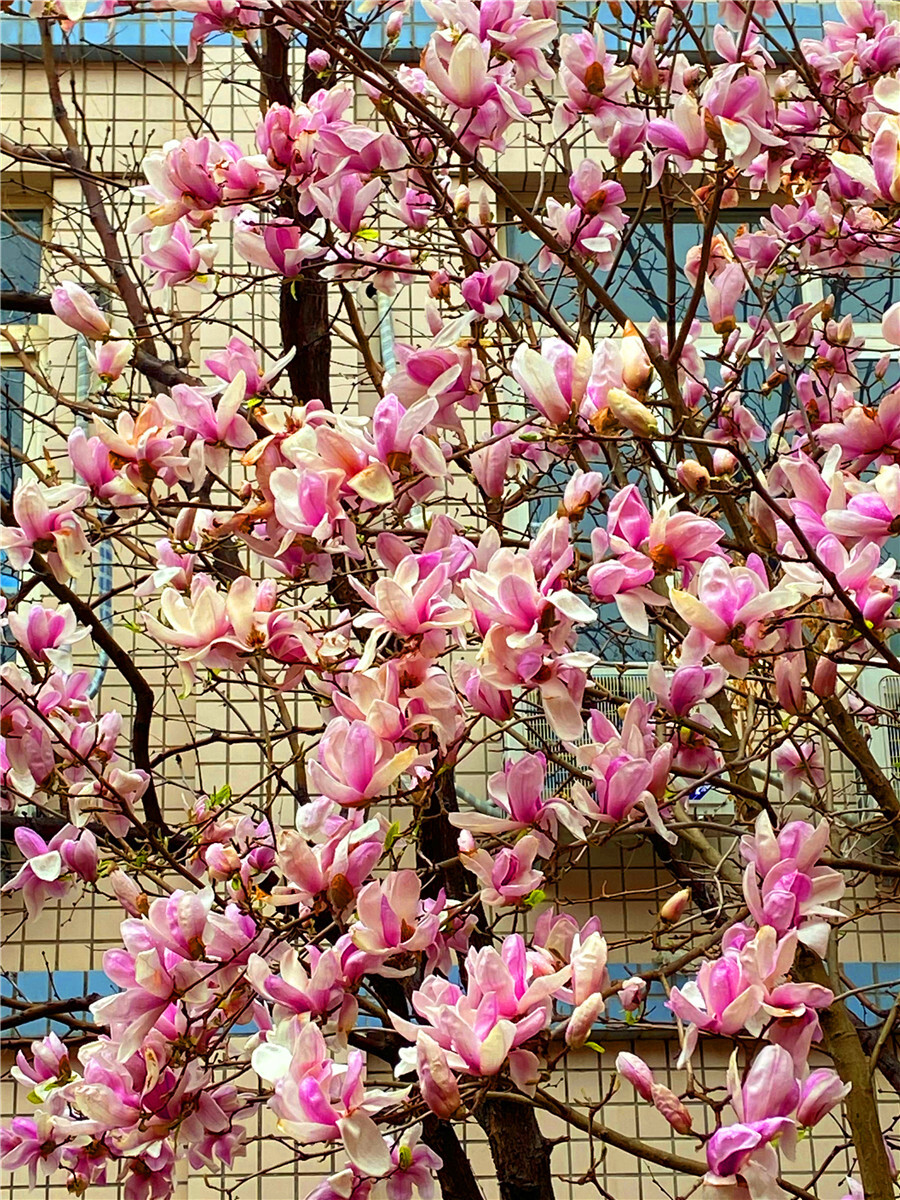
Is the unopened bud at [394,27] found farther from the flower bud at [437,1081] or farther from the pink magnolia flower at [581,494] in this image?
the flower bud at [437,1081]

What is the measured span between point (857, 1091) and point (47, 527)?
90cm

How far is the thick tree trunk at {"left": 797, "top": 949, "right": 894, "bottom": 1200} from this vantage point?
4.09 ft

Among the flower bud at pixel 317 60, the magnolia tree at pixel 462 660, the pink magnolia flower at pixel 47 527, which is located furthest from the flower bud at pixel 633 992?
the flower bud at pixel 317 60

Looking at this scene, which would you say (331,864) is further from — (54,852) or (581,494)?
(54,852)

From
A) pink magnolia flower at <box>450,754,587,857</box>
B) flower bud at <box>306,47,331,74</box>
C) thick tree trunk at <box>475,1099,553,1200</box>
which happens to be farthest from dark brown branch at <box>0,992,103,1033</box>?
flower bud at <box>306,47,331,74</box>

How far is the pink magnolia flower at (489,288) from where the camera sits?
135 cm

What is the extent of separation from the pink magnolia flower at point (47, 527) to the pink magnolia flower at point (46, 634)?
10cm

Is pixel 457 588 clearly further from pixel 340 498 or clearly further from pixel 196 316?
pixel 196 316

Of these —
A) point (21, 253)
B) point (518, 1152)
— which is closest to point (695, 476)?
point (518, 1152)

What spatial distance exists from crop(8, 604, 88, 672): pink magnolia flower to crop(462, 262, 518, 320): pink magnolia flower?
0.50 meters

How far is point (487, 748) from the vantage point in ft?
10.4

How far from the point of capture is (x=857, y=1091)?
4.24 feet

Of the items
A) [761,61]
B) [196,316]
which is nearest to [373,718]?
[196,316]

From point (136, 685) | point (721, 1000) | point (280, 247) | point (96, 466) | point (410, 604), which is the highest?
point (280, 247)
